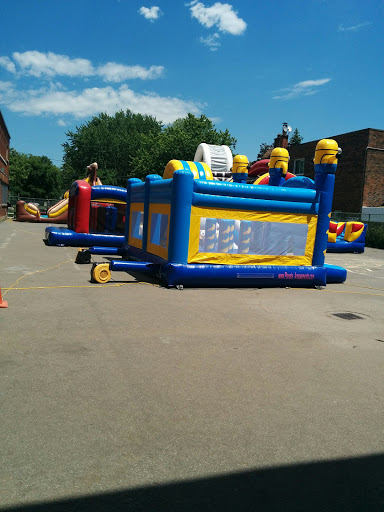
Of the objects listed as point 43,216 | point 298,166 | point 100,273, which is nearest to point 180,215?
point 100,273

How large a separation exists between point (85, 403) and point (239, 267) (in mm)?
6253

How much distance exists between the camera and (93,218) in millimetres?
17266

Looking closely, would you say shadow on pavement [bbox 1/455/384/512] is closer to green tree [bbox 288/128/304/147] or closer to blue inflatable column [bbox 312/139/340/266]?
blue inflatable column [bbox 312/139/340/266]

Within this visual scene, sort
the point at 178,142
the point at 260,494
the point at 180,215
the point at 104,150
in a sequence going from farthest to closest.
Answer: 1. the point at 104,150
2. the point at 178,142
3. the point at 180,215
4. the point at 260,494

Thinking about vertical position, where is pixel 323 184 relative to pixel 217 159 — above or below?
below

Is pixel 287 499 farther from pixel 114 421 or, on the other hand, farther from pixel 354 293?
pixel 354 293

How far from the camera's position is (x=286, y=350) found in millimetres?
5320

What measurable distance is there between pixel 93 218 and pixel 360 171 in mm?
20187

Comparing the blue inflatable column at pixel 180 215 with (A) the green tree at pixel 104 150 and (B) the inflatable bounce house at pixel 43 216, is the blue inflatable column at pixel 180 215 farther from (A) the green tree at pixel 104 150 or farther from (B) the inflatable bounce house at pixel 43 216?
(A) the green tree at pixel 104 150

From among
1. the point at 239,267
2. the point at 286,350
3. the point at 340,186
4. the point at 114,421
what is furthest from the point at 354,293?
the point at 340,186

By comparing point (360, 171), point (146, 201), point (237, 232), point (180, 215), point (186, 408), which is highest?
point (360, 171)

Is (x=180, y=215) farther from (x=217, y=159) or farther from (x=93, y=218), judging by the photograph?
(x=93, y=218)

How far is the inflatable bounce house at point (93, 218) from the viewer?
16.1 m

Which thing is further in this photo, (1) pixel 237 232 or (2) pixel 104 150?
(2) pixel 104 150
